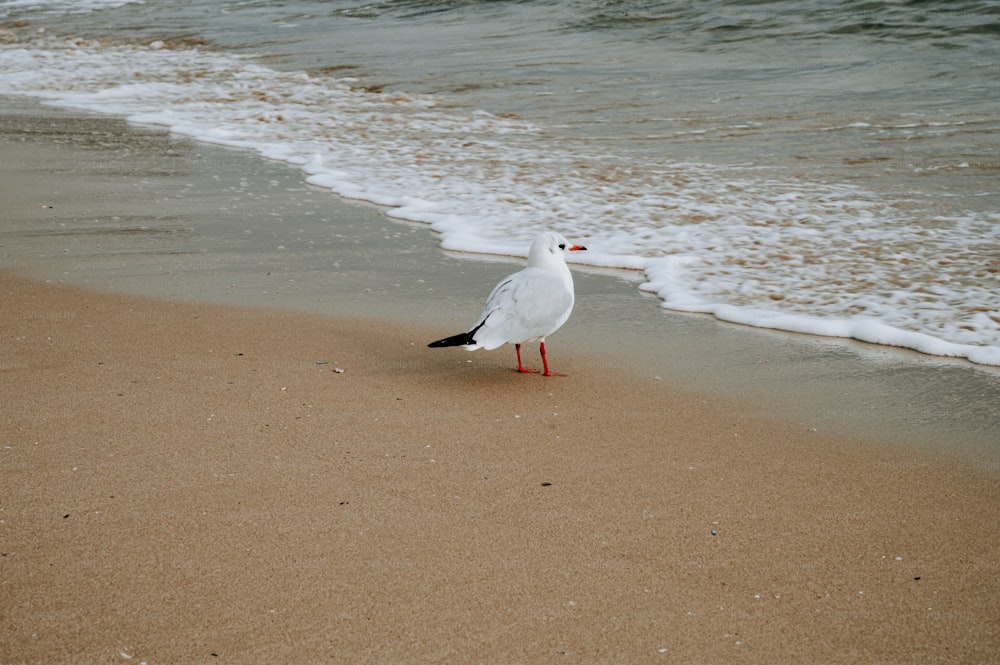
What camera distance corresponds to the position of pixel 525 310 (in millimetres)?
4172

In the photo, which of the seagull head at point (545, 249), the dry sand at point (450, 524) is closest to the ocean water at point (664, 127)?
→ the seagull head at point (545, 249)

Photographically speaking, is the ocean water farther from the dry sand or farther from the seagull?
the dry sand

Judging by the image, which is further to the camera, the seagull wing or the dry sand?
the seagull wing

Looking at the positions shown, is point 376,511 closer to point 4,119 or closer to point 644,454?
point 644,454

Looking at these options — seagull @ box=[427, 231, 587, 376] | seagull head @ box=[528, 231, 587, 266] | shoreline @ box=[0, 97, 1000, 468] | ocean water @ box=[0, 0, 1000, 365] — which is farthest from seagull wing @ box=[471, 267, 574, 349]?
ocean water @ box=[0, 0, 1000, 365]

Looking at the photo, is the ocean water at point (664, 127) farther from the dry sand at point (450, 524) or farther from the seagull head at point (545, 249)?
the dry sand at point (450, 524)

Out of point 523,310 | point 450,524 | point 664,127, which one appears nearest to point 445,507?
point 450,524

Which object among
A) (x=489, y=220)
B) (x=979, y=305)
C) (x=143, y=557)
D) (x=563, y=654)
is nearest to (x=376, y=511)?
(x=143, y=557)

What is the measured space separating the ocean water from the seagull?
1.10 metres

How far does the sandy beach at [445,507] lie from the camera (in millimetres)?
2535

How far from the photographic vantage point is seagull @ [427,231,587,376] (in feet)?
13.4

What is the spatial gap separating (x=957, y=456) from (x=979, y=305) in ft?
5.83

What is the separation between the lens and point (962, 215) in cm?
661

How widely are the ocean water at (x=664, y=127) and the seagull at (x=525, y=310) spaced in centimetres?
110
